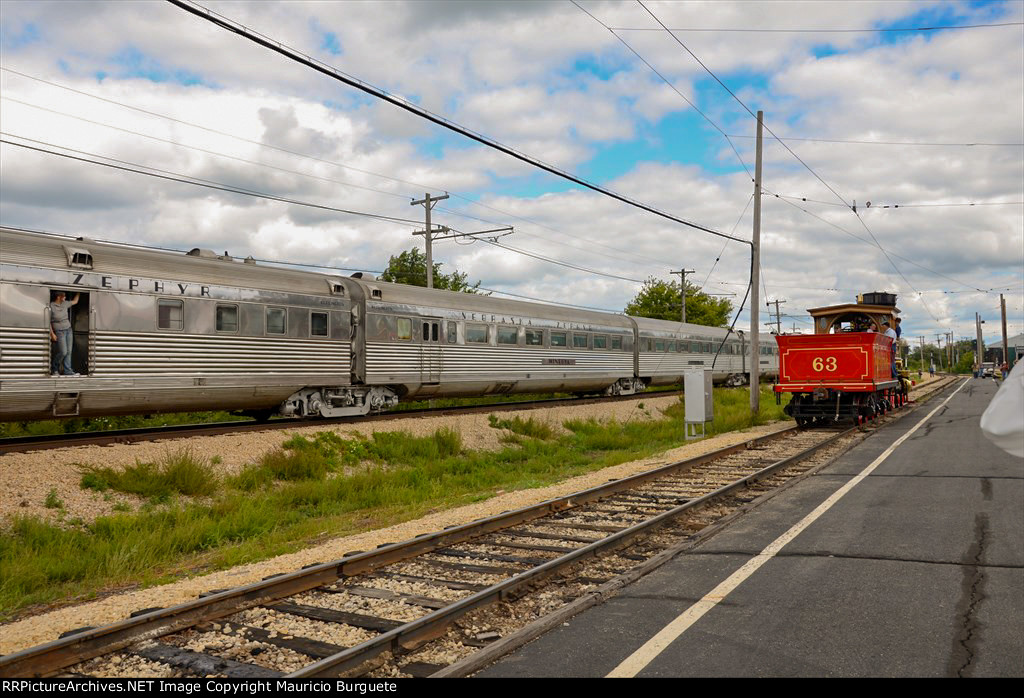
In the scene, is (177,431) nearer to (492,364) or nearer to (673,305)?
(492,364)

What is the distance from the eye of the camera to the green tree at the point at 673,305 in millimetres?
64000

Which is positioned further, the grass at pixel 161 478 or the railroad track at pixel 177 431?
the railroad track at pixel 177 431

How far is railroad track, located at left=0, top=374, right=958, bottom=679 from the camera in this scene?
184 inches

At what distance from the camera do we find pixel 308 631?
5336 millimetres

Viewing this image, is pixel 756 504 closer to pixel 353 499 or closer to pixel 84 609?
pixel 353 499

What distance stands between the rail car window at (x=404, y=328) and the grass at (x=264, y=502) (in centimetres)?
290

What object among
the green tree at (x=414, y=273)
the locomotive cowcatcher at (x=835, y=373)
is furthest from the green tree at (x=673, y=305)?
the locomotive cowcatcher at (x=835, y=373)

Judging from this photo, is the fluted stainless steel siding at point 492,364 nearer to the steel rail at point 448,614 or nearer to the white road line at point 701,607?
the steel rail at point 448,614

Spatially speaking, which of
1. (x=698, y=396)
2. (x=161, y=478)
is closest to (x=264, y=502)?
(x=161, y=478)

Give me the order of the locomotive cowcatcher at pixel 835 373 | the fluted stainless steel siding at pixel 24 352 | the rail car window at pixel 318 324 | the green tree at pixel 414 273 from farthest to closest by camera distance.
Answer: the green tree at pixel 414 273, the locomotive cowcatcher at pixel 835 373, the rail car window at pixel 318 324, the fluted stainless steel siding at pixel 24 352

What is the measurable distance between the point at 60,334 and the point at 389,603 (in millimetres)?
8447

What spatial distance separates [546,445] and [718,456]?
5.25 meters

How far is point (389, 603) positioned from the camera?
596 cm

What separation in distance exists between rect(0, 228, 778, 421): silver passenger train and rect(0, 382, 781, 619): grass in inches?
65.1
